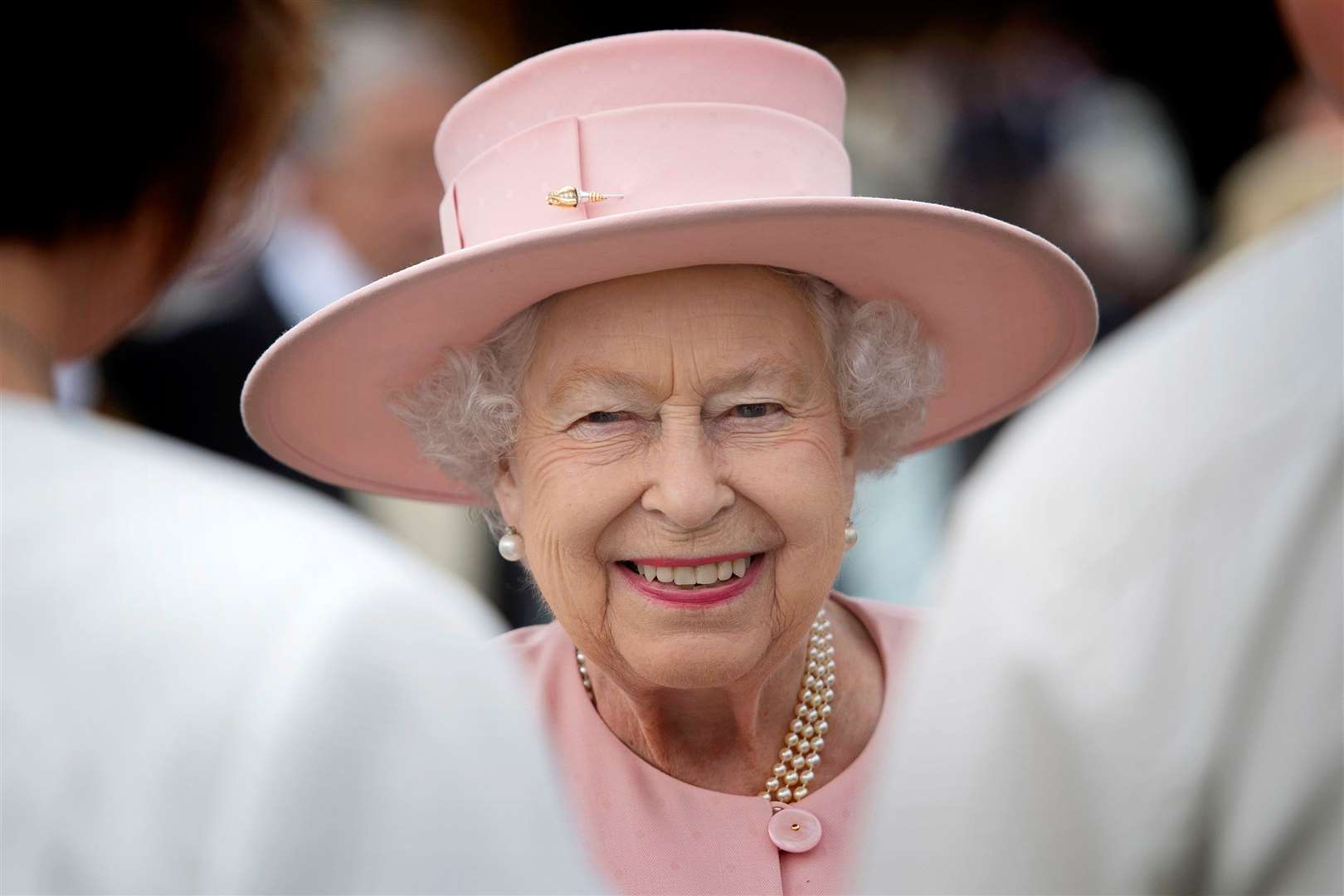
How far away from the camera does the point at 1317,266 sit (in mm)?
1130

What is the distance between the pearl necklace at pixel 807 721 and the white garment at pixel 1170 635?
5.54ft

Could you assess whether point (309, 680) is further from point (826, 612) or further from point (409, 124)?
point (409, 124)

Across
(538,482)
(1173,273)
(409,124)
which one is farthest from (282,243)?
(1173,273)

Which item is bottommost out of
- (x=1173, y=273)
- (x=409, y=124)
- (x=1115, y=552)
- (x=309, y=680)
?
(x=1173, y=273)

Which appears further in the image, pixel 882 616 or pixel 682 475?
pixel 882 616

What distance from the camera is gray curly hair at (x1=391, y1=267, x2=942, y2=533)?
110 inches

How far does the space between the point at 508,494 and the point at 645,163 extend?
0.76m

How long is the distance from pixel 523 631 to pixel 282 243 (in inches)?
114

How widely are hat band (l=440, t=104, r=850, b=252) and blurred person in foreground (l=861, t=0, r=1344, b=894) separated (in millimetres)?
1471

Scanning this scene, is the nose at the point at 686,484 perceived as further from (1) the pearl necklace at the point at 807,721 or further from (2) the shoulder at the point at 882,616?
(2) the shoulder at the point at 882,616

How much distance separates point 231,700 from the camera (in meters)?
1.17

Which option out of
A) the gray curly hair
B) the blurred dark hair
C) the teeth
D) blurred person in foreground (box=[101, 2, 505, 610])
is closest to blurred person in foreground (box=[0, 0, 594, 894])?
the blurred dark hair

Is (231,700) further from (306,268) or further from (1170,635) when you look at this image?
(306,268)

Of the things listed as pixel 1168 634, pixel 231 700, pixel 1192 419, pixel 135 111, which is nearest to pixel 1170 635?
pixel 1168 634
